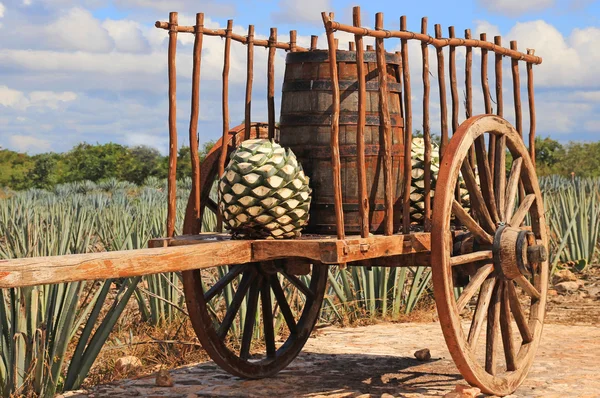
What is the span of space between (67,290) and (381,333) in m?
2.82

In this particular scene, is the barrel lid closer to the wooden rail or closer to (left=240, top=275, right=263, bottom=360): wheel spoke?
the wooden rail

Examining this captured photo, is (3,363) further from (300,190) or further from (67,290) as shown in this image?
(300,190)

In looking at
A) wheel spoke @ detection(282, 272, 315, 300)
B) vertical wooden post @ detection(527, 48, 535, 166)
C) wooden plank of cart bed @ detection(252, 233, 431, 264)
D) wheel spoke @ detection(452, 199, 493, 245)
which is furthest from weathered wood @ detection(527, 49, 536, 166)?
wooden plank of cart bed @ detection(252, 233, 431, 264)

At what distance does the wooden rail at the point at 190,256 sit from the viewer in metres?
2.77

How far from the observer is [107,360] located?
210 inches

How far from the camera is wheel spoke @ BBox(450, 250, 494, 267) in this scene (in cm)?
397

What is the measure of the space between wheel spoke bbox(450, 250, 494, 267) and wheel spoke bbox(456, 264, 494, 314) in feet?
0.15

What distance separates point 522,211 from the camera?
15.9ft

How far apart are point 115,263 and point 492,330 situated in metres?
2.20

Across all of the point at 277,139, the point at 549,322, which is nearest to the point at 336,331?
the point at 549,322

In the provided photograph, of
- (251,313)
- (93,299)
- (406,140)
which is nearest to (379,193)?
(406,140)

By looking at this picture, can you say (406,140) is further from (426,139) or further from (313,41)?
(313,41)

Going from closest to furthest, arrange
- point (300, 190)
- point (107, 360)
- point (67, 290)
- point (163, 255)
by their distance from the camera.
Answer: point (163, 255) → point (300, 190) → point (67, 290) → point (107, 360)

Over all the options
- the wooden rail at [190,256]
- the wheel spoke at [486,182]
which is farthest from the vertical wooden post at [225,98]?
the wheel spoke at [486,182]
